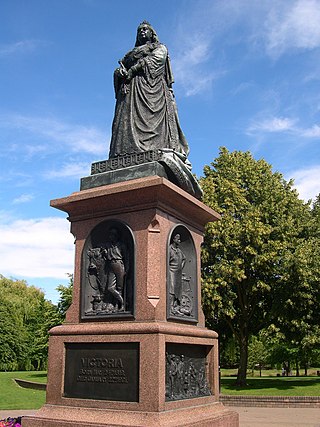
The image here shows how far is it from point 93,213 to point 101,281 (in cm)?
120

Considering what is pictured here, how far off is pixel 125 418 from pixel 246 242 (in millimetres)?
19962

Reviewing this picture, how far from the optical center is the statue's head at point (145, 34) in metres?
10.3

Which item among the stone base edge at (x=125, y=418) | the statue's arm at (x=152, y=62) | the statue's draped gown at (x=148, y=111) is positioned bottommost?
the stone base edge at (x=125, y=418)

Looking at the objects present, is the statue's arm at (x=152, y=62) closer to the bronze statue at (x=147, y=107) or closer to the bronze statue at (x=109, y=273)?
the bronze statue at (x=147, y=107)

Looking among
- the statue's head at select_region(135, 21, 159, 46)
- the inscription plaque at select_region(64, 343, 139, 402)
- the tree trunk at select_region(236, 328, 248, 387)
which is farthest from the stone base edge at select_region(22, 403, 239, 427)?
the tree trunk at select_region(236, 328, 248, 387)

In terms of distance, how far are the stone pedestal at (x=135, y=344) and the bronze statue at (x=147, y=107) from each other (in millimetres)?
1021

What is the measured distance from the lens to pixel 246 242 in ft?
86.7

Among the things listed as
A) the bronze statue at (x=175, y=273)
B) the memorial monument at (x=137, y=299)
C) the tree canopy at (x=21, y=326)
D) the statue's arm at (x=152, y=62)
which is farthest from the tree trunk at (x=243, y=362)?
the tree canopy at (x=21, y=326)

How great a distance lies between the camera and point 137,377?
293 inches

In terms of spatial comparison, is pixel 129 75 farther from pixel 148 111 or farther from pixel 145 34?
pixel 145 34

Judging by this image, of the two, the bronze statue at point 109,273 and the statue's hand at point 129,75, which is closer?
the bronze statue at point 109,273

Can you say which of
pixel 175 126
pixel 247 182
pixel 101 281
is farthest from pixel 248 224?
pixel 101 281

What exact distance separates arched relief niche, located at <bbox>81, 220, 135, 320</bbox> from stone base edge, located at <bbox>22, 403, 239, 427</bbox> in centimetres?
143

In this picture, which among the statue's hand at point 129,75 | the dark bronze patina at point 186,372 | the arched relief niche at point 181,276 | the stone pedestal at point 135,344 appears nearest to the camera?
the stone pedestal at point 135,344
